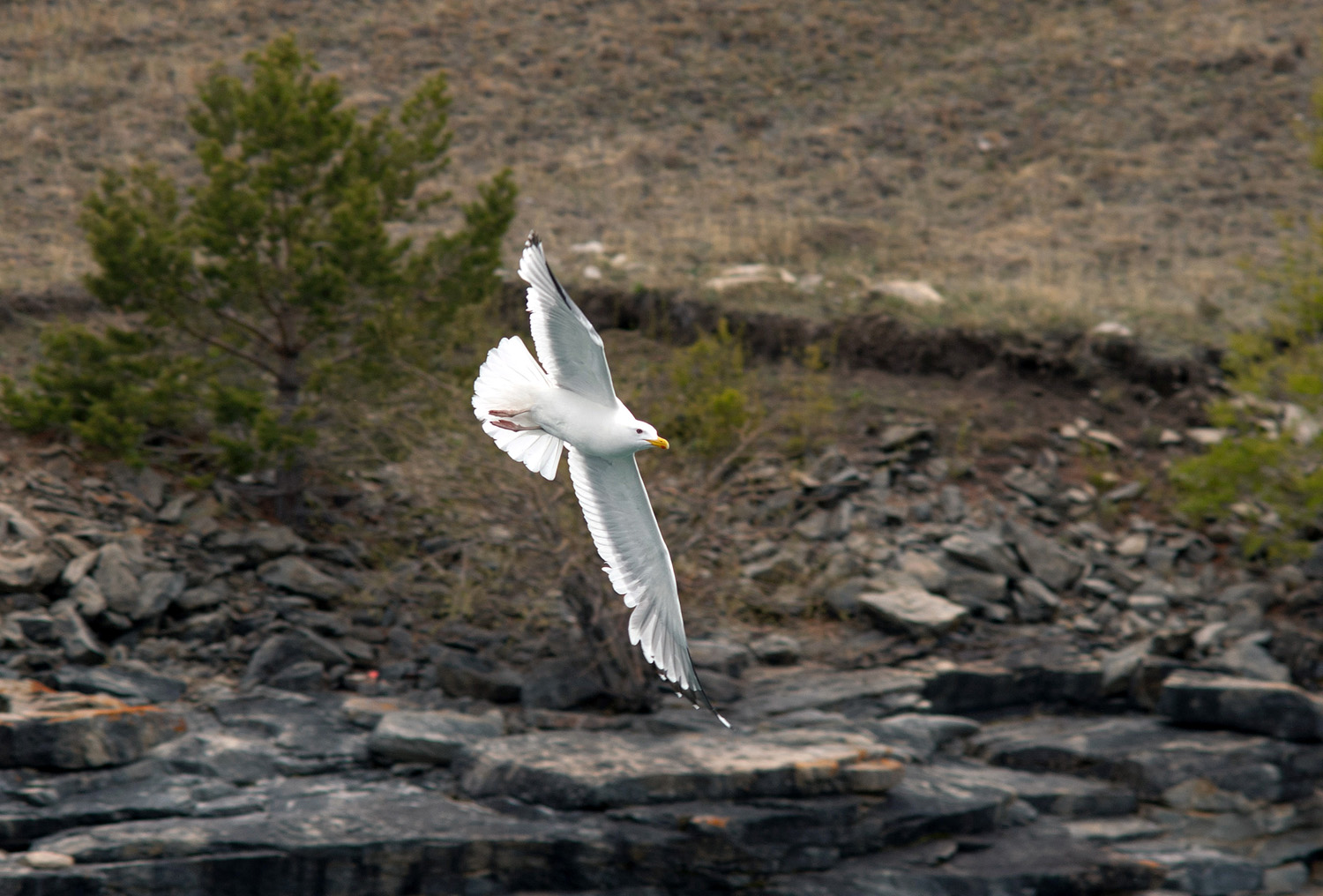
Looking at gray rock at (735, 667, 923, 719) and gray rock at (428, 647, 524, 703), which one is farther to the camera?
gray rock at (735, 667, 923, 719)

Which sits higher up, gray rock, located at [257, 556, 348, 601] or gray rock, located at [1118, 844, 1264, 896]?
gray rock, located at [257, 556, 348, 601]

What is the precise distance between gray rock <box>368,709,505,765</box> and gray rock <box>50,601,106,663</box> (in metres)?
2.46

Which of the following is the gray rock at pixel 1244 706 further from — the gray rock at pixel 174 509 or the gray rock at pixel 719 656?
the gray rock at pixel 174 509

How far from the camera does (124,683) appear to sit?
386 inches

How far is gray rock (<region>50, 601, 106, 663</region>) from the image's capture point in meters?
9.94

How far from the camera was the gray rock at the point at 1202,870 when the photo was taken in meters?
9.56

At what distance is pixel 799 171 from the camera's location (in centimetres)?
2555

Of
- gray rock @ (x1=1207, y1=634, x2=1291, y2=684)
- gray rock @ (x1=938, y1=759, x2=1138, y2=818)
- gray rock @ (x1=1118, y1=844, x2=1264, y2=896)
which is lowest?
gray rock @ (x1=1118, y1=844, x2=1264, y2=896)

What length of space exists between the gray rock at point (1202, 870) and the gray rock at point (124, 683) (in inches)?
302

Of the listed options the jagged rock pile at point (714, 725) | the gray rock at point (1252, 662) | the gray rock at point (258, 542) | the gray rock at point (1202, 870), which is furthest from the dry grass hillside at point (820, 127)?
the gray rock at point (1202, 870)

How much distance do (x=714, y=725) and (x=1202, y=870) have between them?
3.93m

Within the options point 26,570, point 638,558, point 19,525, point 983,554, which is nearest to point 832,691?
point 983,554

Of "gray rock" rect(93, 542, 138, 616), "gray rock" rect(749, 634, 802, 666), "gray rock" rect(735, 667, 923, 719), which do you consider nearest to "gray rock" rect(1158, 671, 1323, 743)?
"gray rock" rect(735, 667, 923, 719)

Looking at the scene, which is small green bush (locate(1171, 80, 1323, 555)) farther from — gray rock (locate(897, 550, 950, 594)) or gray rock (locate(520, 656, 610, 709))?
gray rock (locate(520, 656, 610, 709))
